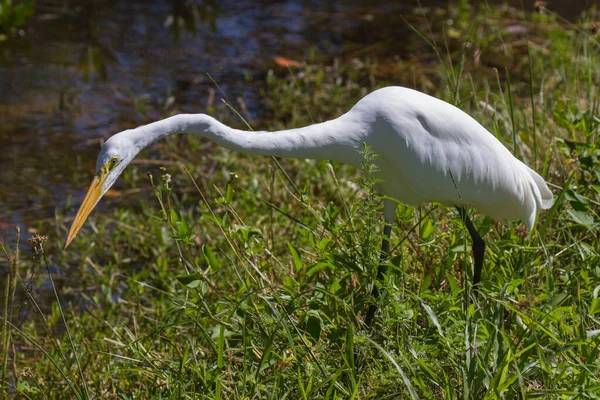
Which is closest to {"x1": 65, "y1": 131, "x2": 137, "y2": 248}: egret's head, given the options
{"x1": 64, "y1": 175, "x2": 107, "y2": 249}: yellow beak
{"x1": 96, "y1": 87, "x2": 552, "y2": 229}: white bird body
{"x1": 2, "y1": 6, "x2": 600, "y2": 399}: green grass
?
{"x1": 64, "y1": 175, "x2": 107, "y2": 249}: yellow beak

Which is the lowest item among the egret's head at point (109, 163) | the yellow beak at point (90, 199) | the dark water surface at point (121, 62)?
the dark water surface at point (121, 62)

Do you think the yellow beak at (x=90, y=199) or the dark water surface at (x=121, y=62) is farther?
the dark water surface at (x=121, y=62)

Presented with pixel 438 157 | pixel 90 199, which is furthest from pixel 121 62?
pixel 90 199

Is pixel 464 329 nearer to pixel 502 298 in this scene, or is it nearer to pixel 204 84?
pixel 502 298

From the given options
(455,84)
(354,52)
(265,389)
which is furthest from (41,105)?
(265,389)

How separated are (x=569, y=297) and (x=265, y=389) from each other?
937mm

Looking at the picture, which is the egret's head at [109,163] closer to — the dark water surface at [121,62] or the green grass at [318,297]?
the green grass at [318,297]

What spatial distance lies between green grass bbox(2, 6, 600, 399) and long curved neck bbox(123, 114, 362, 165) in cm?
12

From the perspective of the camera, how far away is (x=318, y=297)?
275cm

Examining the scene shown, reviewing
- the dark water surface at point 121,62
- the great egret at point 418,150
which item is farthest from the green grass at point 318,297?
the dark water surface at point 121,62

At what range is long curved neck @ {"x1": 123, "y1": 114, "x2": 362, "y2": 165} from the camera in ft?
8.04

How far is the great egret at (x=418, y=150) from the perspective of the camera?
2.62m

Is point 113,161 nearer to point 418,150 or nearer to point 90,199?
point 90,199

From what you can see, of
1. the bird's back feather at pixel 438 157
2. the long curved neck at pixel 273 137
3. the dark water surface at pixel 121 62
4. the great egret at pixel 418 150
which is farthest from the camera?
the dark water surface at pixel 121 62
